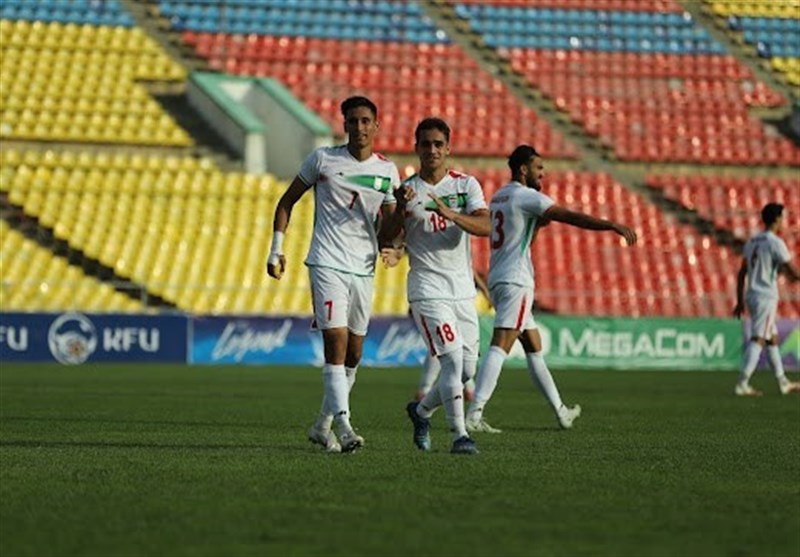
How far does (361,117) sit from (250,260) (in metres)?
23.2

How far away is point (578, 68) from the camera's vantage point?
144ft

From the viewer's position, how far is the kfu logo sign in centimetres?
3050

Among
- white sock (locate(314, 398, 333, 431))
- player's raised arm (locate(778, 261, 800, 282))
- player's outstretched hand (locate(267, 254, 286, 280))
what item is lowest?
white sock (locate(314, 398, 333, 431))

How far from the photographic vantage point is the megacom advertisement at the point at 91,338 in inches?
1195

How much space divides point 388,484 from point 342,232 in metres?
2.73

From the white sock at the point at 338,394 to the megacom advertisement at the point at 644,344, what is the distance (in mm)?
20664

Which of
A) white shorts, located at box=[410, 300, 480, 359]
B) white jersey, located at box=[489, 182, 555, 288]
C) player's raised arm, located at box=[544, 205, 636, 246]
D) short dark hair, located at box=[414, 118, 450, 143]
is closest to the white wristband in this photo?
white shorts, located at box=[410, 300, 480, 359]

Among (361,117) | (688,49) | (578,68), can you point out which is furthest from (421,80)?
(361,117)

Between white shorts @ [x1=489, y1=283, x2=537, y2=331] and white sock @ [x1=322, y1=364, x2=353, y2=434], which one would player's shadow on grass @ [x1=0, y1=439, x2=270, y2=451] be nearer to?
white sock @ [x1=322, y1=364, x2=353, y2=434]

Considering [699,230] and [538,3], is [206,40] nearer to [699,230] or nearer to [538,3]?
[538,3]

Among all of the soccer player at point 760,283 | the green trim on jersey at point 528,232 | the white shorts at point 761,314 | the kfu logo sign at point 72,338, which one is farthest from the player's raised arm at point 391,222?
the kfu logo sign at point 72,338

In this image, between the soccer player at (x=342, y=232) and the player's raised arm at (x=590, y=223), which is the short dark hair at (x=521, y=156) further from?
the soccer player at (x=342, y=232)

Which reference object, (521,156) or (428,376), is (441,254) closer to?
(521,156)

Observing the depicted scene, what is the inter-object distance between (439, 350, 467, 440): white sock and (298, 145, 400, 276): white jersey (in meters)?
0.75
